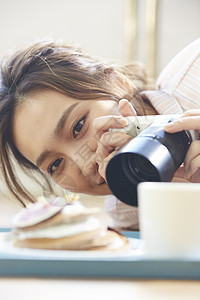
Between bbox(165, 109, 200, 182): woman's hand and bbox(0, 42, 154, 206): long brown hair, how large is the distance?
0.89 ft

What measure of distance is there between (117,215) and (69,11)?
3.87 feet

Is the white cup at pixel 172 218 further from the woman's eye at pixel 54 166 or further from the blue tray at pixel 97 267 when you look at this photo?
the woman's eye at pixel 54 166

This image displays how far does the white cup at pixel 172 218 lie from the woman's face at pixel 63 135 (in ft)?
1.14

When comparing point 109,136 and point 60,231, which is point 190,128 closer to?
point 109,136

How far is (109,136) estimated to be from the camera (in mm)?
716

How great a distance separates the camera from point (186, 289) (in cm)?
37

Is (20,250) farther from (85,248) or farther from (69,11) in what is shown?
(69,11)

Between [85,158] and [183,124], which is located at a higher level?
[183,124]

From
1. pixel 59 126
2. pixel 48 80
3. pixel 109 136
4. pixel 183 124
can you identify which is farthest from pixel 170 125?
pixel 48 80

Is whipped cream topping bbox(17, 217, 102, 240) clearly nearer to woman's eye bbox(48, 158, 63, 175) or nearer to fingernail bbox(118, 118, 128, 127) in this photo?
fingernail bbox(118, 118, 128, 127)

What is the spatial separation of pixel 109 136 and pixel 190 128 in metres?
0.14

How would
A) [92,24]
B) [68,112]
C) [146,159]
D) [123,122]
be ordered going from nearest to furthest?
[146,159] < [123,122] < [68,112] < [92,24]

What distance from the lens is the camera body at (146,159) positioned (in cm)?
53

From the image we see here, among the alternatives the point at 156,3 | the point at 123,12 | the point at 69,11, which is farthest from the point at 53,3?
the point at 156,3
